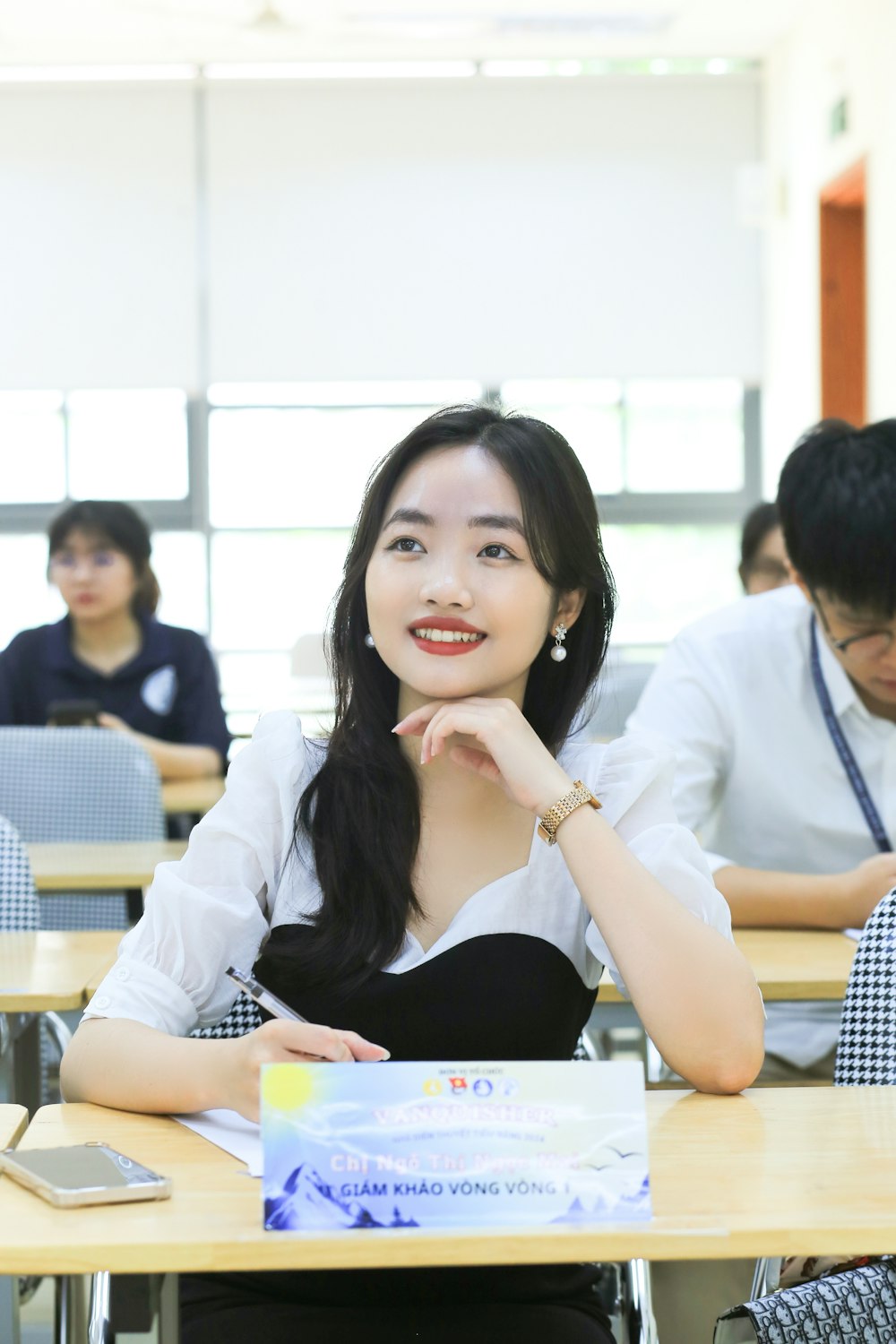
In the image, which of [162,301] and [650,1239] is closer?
[650,1239]

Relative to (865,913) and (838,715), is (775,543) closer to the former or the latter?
(838,715)

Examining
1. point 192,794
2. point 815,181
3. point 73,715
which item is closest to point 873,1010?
point 192,794

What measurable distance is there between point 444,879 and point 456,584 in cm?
29

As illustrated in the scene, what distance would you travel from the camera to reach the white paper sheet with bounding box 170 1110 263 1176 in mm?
1146

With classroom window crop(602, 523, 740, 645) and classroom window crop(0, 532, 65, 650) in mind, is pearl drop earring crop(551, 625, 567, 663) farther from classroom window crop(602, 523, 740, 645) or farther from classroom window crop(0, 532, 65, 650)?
classroom window crop(0, 532, 65, 650)

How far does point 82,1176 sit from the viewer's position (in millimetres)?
1056

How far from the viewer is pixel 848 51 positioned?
631cm

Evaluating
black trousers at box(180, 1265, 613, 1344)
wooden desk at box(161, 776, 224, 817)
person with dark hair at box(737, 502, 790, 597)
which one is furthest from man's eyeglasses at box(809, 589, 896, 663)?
person with dark hair at box(737, 502, 790, 597)

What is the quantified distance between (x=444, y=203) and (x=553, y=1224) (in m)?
7.36

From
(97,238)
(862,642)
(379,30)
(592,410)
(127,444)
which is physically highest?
(379,30)

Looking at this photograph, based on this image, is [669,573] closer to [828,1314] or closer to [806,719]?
[806,719]

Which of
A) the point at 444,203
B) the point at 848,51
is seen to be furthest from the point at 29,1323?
the point at 444,203

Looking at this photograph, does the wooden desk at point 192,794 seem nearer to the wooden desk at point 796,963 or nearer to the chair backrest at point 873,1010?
the wooden desk at point 796,963

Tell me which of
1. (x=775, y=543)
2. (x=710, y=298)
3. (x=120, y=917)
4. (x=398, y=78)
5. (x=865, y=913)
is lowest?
(x=120, y=917)
